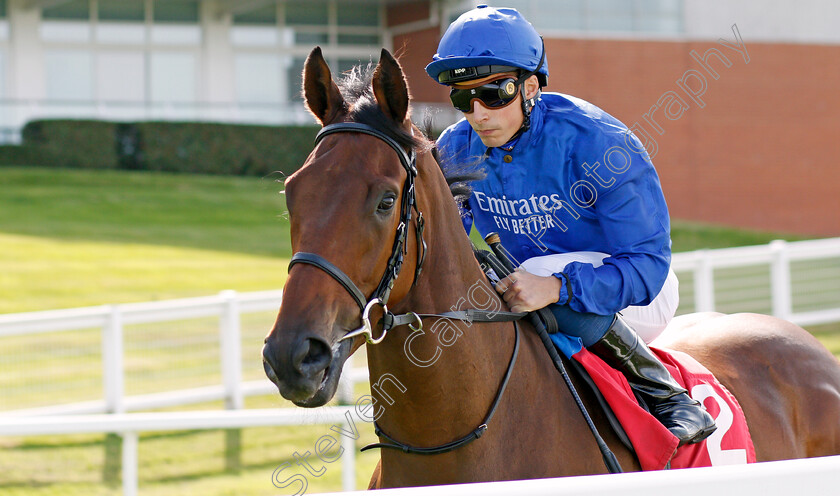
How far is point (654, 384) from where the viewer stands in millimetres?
2723

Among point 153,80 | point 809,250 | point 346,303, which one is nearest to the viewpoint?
point 346,303

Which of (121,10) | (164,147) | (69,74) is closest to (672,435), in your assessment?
(164,147)

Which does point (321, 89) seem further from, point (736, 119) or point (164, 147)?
point (736, 119)

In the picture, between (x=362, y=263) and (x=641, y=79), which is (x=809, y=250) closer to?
(x=362, y=263)

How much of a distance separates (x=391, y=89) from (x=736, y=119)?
21388 millimetres

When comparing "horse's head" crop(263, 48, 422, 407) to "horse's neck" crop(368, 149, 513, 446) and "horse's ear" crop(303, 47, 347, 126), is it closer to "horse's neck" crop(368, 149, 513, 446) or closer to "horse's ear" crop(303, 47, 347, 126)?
"horse's ear" crop(303, 47, 347, 126)

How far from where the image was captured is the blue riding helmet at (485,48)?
252 cm

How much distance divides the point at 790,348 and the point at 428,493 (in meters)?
2.43

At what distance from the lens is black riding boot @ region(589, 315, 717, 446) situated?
2650 millimetres

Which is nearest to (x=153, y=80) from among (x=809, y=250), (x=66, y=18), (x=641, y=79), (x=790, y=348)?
(x=66, y=18)

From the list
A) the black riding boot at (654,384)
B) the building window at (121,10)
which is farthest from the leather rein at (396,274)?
the building window at (121,10)

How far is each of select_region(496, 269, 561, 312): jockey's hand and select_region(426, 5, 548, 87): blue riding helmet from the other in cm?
62

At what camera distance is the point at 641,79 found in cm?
2102

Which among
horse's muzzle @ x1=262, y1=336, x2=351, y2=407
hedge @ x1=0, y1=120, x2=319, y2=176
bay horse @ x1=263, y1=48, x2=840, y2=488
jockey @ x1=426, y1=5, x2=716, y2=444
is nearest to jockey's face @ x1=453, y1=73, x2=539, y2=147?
jockey @ x1=426, y1=5, x2=716, y2=444
